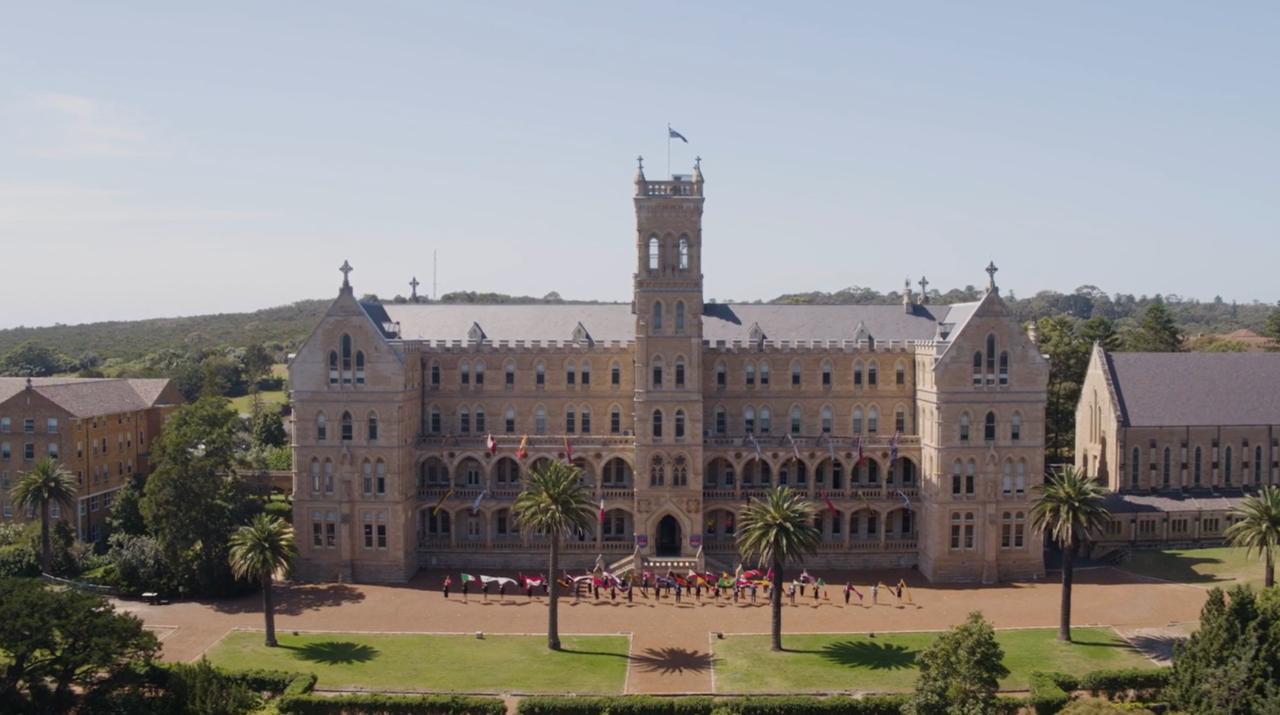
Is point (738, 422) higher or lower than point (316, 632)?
higher

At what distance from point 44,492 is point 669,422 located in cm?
4644

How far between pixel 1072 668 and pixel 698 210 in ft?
131

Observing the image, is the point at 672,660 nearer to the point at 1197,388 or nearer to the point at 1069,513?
the point at 1069,513

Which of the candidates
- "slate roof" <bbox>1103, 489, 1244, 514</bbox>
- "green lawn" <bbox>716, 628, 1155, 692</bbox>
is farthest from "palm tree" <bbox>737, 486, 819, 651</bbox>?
"slate roof" <bbox>1103, 489, 1244, 514</bbox>

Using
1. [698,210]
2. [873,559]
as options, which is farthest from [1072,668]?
[698,210]

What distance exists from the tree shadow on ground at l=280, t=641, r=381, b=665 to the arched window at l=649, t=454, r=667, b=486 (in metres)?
25.5

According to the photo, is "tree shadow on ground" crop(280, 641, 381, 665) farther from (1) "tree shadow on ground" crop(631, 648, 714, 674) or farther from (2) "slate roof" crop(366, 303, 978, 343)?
(2) "slate roof" crop(366, 303, 978, 343)

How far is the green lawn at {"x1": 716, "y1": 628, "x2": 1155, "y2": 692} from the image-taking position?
51.5 m

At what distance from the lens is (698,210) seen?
7375 cm

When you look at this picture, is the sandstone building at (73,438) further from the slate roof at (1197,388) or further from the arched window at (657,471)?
the slate roof at (1197,388)

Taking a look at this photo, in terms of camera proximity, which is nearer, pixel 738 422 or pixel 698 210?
pixel 698 210

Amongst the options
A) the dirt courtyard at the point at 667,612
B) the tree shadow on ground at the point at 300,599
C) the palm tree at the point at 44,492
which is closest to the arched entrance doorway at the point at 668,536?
the dirt courtyard at the point at 667,612

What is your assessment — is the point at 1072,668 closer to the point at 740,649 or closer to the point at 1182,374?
the point at 740,649

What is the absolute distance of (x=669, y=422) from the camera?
74312 mm
